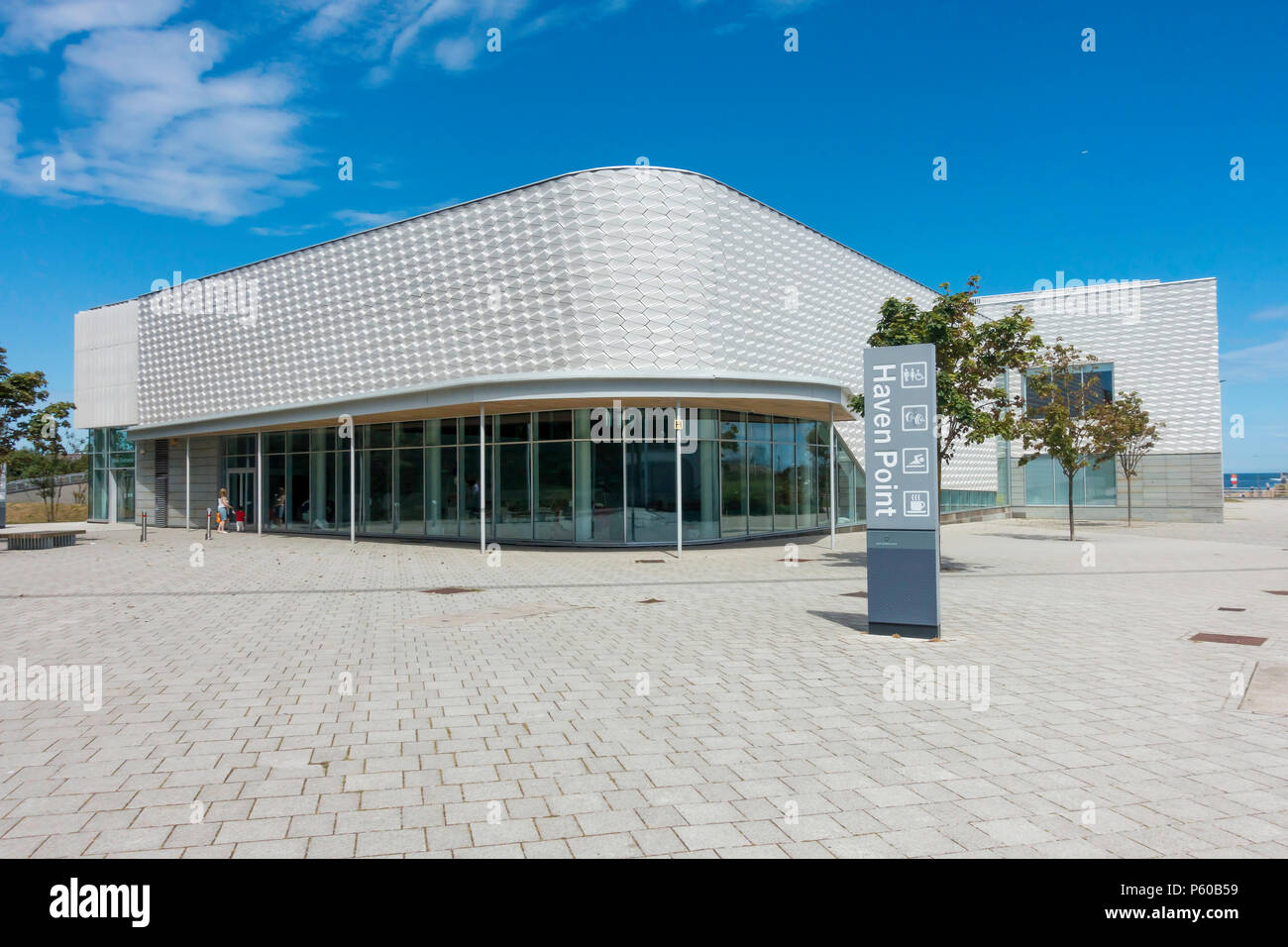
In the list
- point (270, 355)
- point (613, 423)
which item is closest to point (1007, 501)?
point (613, 423)

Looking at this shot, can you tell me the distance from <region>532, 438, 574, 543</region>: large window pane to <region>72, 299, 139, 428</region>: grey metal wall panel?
24762mm

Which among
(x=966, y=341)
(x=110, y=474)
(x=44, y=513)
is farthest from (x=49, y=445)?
(x=966, y=341)

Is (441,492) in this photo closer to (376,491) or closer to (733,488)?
(376,491)

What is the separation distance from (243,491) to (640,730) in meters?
30.8

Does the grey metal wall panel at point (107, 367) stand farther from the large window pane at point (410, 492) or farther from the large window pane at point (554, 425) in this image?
the large window pane at point (554, 425)

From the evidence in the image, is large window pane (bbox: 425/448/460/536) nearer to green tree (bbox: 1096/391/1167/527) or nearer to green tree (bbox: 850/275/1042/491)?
green tree (bbox: 850/275/1042/491)

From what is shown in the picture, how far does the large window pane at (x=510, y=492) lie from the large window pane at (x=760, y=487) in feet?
21.2

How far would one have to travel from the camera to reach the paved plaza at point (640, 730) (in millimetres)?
3885

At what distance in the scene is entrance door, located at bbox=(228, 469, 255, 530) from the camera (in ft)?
103

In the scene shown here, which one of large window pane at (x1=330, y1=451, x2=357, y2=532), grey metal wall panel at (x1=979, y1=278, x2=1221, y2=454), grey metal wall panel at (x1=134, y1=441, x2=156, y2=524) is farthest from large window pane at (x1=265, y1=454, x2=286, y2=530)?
grey metal wall panel at (x1=979, y1=278, x2=1221, y2=454)

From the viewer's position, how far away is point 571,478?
2169 centimetres

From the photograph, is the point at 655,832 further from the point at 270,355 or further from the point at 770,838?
the point at 270,355

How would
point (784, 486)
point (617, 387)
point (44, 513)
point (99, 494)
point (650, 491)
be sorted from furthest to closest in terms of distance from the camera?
1. point (44, 513)
2. point (99, 494)
3. point (784, 486)
4. point (650, 491)
5. point (617, 387)

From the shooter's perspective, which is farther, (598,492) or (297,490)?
(297,490)
